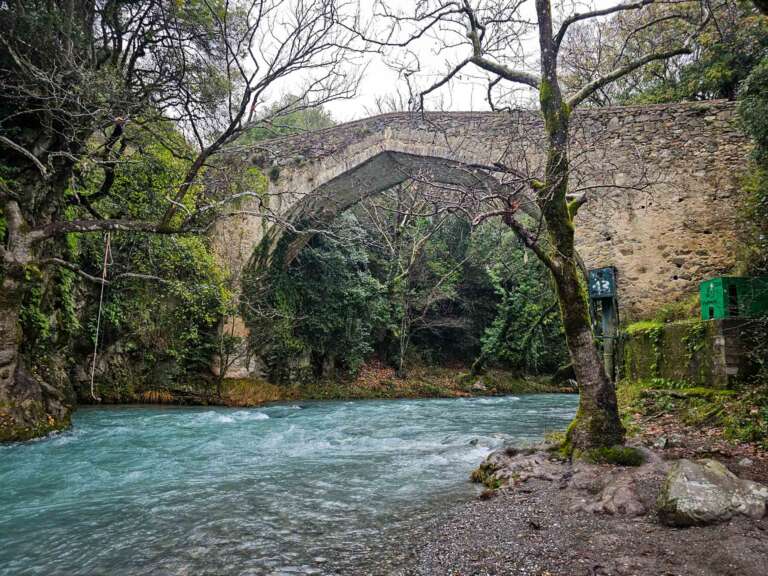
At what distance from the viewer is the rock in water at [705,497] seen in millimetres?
2412

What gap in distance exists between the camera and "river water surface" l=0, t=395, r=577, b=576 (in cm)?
259

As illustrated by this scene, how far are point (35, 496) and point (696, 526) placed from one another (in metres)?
4.47

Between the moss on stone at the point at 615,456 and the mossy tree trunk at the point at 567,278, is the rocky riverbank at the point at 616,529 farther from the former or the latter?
the mossy tree trunk at the point at 567,278

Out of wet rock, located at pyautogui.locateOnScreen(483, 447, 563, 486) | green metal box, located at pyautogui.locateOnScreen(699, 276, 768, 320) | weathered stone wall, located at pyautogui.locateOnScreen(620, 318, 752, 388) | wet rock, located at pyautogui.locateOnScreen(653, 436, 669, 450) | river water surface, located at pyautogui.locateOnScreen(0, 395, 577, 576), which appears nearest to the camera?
river water surface, located at pyautogui.locateOnScreen(0, 395, 577, 576)

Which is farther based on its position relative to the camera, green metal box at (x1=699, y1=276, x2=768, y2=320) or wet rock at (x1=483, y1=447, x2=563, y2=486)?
green metal box at (x1=699, y1=276, x2=768, y2=320)

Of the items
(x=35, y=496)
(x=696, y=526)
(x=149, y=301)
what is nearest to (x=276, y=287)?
(x=149, y=301)

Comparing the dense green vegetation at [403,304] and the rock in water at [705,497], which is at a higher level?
the dense green vegetation at [403,304]

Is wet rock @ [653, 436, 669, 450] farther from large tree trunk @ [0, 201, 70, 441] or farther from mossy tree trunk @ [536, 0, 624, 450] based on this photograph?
large tree trunk @ [0, 201, 70, 441]

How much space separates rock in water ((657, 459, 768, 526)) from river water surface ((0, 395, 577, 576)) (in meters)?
1.41

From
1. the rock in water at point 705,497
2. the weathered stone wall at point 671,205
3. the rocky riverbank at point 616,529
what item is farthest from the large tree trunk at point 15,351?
the weathered stone wall at point 671,205

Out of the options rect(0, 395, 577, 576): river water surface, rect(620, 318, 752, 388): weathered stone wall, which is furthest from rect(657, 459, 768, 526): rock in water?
rect(620, 318, 752, 388): weathered stone wall

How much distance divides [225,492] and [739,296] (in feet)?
18.3

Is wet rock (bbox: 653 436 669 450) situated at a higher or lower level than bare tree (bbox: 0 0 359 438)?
lower

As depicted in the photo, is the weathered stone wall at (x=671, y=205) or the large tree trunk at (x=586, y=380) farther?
the weathered stone wall at (x=671, y=205)
